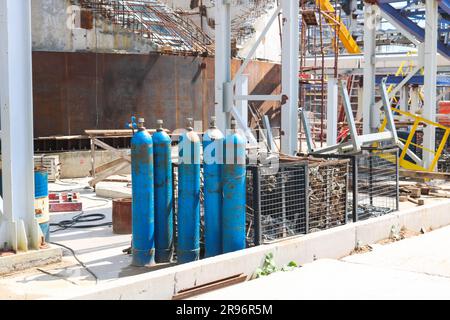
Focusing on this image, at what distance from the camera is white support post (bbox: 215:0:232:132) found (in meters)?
11.5

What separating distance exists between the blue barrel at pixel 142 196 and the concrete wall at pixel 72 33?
10.1m

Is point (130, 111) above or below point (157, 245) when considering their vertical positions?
above

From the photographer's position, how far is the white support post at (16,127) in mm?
7457

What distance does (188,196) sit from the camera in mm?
7656

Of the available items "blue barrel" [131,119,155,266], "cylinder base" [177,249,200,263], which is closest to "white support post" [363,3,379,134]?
"cylinder base" [177,249,200,263]

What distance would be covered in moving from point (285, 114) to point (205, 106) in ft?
28.1

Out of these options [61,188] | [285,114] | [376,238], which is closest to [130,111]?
[61,188]

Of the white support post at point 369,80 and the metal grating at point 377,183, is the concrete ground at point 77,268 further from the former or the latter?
the white support post at point 369,80

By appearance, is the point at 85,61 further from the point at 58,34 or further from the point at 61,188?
the point at 61,188

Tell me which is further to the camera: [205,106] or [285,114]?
[205,106]

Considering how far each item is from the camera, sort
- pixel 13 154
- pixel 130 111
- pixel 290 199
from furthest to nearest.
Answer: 1. pixel 130 111
2. pixel 290 199
3. pixel 13 154

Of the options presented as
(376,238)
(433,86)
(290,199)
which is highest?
(433,86)

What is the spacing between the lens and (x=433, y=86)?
52.2 ft

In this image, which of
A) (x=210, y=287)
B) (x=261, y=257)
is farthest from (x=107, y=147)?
(x=210, y=287)
